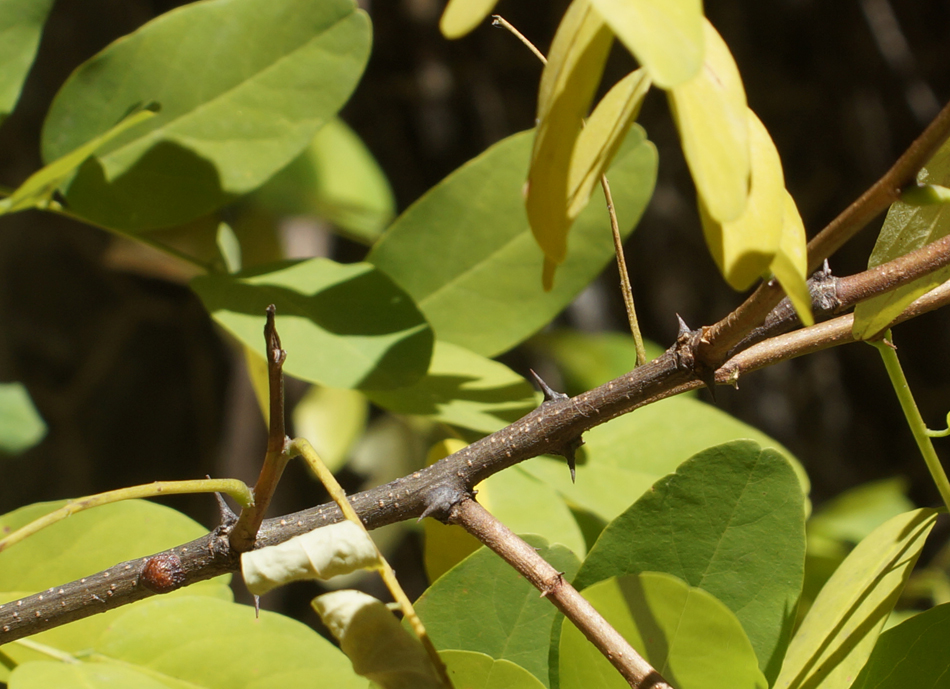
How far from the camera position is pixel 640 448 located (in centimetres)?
56

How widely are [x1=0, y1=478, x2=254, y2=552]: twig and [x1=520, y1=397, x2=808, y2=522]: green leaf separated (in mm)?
260

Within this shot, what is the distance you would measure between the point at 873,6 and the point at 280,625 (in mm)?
1785

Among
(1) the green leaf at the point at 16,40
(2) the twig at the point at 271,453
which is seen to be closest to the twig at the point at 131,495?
(2) the twig at the point at 271,453

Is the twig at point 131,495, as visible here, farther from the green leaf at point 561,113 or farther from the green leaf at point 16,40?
the green leaf at point 16,40

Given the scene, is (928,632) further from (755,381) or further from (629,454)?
(755,381)

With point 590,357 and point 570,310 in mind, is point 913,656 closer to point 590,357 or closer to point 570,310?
point 590,357

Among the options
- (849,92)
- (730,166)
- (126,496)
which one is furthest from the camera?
(849,92)

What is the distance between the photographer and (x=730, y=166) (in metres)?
0.21

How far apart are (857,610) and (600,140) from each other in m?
0.26

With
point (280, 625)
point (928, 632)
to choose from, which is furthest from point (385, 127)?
point (928, 632)

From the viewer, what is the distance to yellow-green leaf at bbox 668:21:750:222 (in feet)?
0.69

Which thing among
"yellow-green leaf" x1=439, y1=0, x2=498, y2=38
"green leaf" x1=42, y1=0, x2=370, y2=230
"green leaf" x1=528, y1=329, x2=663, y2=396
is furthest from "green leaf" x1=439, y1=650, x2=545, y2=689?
"green leaf" x1=528, y1=329, x2=663, y2=396

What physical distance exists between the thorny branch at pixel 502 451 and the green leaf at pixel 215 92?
0.91 feet

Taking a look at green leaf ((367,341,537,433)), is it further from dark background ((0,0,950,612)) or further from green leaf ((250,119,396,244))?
dark background ((0,0,950,612))
